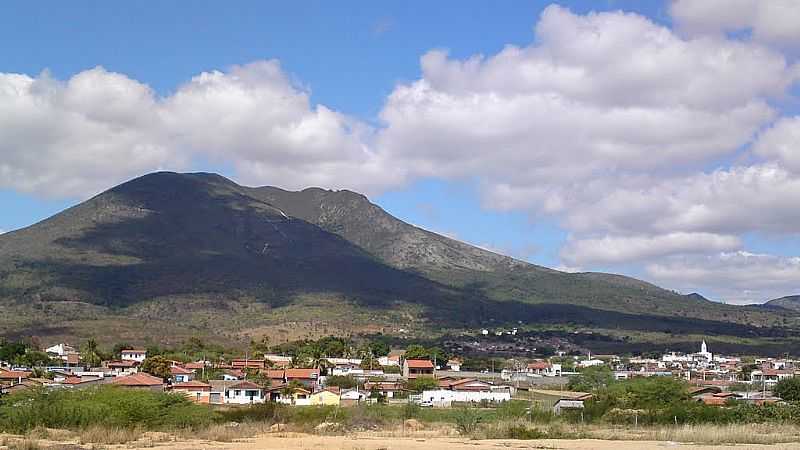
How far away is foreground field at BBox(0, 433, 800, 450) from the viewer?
32969mm

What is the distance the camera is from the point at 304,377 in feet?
263

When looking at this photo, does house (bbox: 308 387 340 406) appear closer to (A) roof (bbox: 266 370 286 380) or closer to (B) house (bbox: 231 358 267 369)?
(A) roof (bbox: 266 370 286 380)

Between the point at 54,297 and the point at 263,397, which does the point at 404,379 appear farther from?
the point at 54,297

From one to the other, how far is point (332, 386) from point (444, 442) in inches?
1588

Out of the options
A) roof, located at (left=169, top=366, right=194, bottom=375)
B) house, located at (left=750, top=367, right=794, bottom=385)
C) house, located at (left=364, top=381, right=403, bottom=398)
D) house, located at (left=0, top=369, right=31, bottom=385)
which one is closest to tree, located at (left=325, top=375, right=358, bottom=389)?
house, located at (left=364, top=381, right=403, bottom=398)

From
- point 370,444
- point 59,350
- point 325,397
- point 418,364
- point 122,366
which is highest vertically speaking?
point 59,350

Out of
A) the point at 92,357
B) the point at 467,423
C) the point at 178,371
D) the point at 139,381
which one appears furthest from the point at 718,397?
the point at 92,357

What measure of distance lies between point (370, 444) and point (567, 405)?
29056 mm

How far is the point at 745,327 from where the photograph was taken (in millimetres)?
185375

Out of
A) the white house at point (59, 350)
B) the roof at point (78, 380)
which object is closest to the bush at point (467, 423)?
the roof at point (78, 380)

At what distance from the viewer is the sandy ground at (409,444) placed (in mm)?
33594

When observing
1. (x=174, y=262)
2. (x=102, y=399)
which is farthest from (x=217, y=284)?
(x=102, y=399)

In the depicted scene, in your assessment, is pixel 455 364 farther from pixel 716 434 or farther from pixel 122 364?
pixel 716 434

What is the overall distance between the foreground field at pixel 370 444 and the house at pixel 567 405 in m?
16.9
